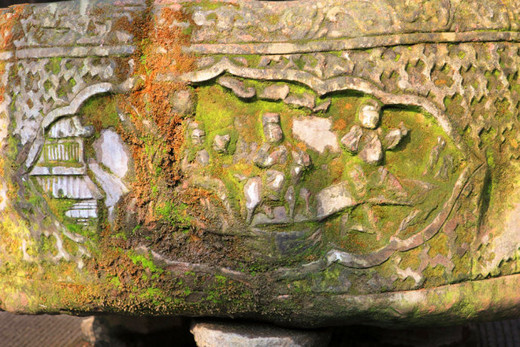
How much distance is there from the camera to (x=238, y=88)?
137 centimetres

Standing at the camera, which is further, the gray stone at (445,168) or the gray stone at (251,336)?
the gray stone at (251,336)

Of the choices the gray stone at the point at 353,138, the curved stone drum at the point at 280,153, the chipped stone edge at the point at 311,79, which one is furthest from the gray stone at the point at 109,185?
the gray stone at the point at 353,138

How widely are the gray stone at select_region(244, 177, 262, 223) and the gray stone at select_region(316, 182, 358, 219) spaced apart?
135mm

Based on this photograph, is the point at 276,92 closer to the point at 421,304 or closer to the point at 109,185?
the point at 109,185

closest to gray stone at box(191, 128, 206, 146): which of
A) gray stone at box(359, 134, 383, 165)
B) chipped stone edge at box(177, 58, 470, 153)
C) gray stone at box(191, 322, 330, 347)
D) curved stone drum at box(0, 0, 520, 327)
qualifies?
curved stone drum at box(0, 0, 520, 327)

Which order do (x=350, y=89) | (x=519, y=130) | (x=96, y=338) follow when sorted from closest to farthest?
(x=350, y=89)
(x=519, y=130)
(x=96, y=338)

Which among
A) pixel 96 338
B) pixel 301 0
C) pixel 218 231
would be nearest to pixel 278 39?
pixel 301 0

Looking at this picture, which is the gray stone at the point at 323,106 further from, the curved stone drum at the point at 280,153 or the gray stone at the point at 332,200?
the gray stone at the point at 332,200

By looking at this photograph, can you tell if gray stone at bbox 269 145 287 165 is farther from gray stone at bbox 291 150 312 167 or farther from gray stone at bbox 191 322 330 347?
gray stone at bbox 191 322 330 347

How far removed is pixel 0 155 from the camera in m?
→ 1.55

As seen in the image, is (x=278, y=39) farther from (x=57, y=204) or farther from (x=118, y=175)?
(x=57, y=204)

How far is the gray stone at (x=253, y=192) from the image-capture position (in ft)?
4.54

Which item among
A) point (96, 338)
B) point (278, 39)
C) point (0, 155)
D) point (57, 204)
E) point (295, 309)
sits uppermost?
point (278, 39)

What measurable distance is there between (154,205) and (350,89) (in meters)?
0.53
